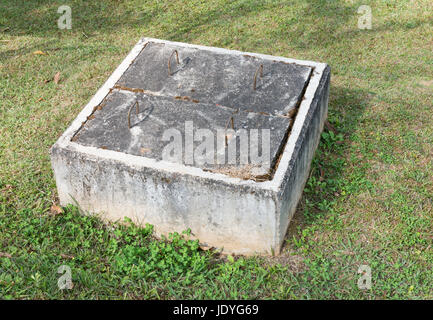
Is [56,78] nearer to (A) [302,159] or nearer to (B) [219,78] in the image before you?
(B) [219,78]

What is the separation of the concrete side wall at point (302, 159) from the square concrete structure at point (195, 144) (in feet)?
0.03

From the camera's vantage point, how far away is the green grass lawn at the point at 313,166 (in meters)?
3.90

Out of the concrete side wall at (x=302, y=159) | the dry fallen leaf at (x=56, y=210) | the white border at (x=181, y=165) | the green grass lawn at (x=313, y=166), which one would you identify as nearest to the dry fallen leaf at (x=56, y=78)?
the green grass lawn at (x=313, y=166)

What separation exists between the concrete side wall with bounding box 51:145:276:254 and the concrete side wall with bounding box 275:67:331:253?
0.34ft

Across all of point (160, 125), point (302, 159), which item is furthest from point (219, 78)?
point (302, 159)

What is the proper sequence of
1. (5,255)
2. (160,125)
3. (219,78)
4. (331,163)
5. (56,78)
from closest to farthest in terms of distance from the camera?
1. (5,255)
2. (160,125)
3. (219,78)
4. (331,163)
5. (56,78)

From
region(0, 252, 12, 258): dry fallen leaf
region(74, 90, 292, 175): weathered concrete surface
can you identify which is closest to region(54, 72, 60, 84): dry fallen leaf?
region(74, 90, 292, 175): weathered concrete surface

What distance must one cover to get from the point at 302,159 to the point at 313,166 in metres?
0.53

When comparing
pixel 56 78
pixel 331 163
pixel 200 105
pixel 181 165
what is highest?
pixel 200 105

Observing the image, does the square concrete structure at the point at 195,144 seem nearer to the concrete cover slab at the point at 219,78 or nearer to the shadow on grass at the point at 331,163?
the concrete cover slab at the point at 219,78

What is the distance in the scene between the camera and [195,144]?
13.6ft

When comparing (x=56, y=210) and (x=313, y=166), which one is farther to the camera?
(x=313, y=166)

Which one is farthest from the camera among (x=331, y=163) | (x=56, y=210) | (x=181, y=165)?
(x=331, y=163)

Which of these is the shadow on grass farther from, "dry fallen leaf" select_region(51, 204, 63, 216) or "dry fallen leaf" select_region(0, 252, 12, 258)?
"dry fallen leaf" select_region(0, 252, 12, 258)
